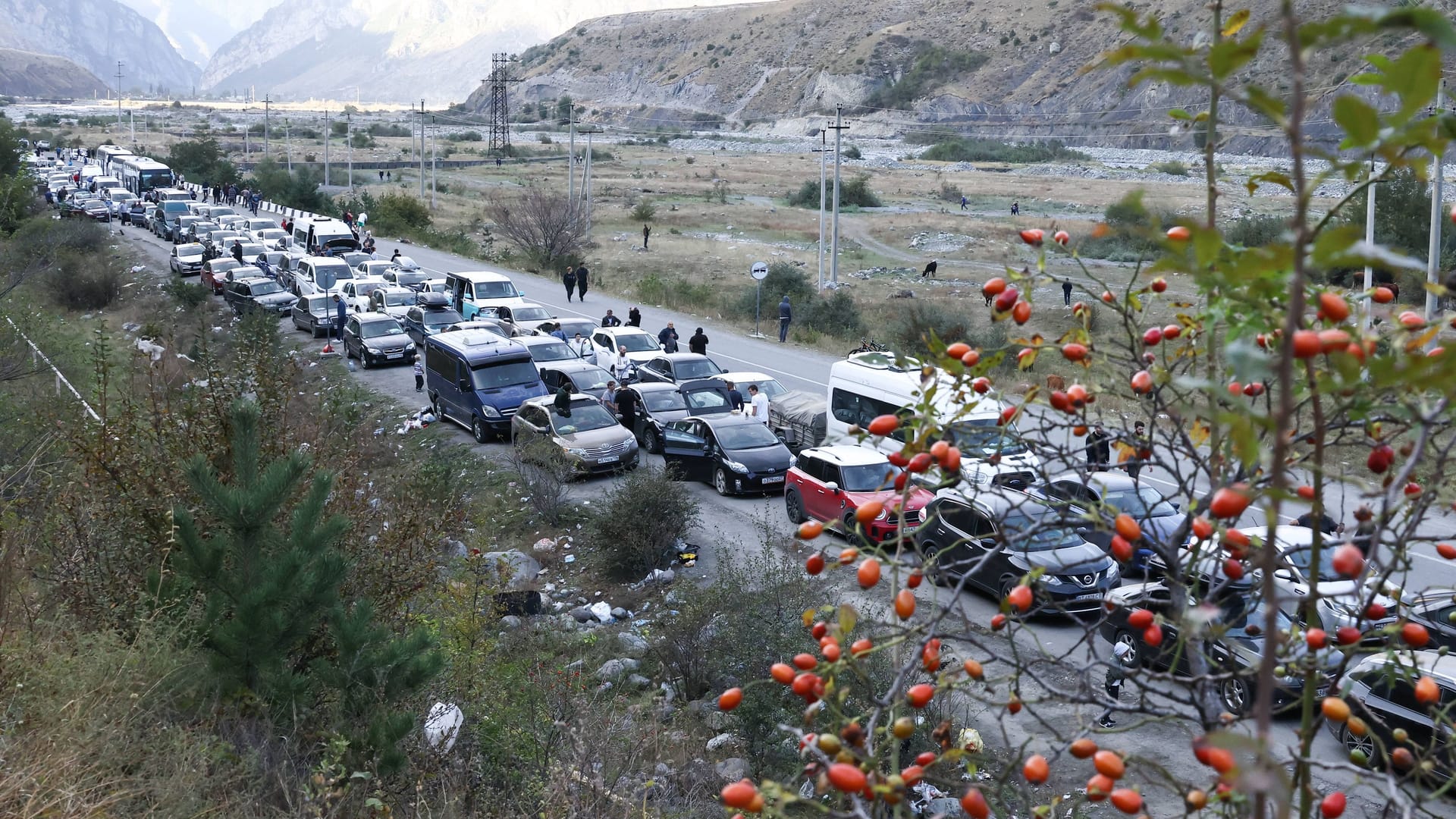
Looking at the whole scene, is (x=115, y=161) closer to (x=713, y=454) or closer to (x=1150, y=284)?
(x=713, y=454)

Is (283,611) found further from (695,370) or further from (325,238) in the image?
(325,238)

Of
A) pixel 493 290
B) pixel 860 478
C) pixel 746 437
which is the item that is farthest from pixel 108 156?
pixel 860 478

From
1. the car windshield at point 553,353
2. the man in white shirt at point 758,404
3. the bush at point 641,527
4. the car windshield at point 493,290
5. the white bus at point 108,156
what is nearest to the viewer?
the bush at point 641,527

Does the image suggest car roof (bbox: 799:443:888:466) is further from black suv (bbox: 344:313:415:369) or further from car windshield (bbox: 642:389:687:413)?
black suv (bbox: 344:313:415:369)

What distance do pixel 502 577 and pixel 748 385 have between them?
34.7 ft

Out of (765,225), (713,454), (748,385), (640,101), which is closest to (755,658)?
(713,454)

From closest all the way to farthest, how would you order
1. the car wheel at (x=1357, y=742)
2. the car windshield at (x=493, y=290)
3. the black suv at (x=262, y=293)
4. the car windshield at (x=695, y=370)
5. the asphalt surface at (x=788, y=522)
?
the asphalt surface at (x=788, y=522)
the car wheel at (x=1357, y=742)
the car windshield at (x=695, y=370)
the car windshield at (x=493, y=290)
the black suv at (x=262, y=293)

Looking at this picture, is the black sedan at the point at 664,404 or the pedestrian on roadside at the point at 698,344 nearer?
the black sedan at the point at 664,404

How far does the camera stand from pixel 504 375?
23.2m

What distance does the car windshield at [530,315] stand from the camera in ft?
100

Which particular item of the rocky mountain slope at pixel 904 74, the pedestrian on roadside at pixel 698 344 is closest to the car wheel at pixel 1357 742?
the pedestrian on roadside at pixel 698 344

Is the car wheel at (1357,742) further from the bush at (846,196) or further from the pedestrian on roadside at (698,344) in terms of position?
the bush at (846,196)

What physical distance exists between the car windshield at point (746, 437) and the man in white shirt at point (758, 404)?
54.3 inches

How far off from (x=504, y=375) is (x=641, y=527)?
8.42m
